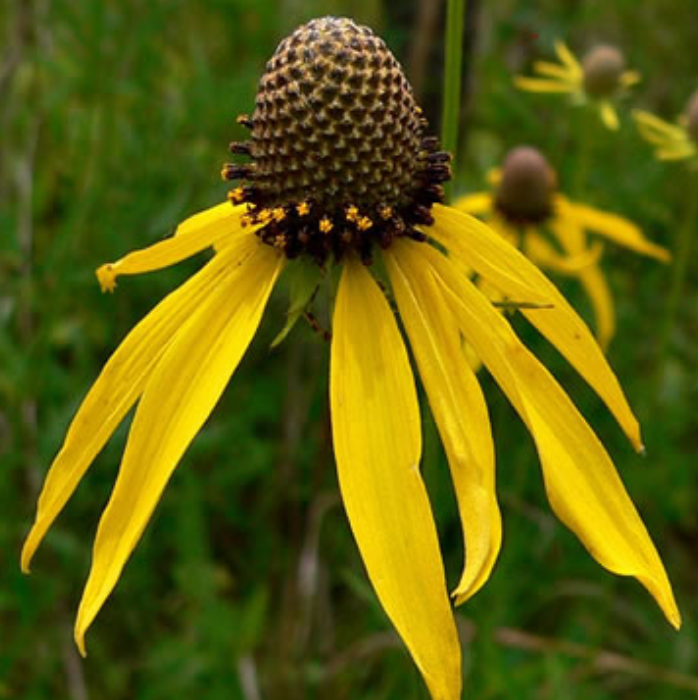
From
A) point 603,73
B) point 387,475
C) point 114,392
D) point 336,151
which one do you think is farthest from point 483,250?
point 603,73

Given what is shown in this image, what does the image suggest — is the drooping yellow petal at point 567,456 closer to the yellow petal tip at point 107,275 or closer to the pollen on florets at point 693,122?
the yellow petal tip at point 107,275

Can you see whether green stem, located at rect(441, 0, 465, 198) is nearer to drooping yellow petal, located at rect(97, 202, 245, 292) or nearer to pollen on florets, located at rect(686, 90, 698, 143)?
drooping yellow petal, located at rect(97, 202, 245, 292)

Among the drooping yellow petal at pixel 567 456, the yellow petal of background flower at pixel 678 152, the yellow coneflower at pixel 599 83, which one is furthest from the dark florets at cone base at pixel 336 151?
the yellow coneflower at pixel 599 83

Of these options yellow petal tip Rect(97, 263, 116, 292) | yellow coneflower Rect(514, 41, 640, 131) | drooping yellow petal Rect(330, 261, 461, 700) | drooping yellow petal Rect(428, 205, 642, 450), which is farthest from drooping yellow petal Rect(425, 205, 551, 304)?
yellow coneflower Rect(514, 41, 640, 131)

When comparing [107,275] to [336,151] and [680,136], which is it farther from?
[680,136]

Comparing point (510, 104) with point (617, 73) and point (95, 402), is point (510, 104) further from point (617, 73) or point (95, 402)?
point (95, 402)
